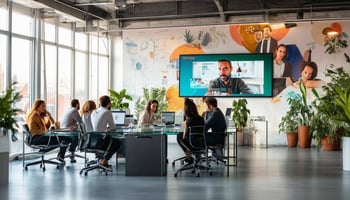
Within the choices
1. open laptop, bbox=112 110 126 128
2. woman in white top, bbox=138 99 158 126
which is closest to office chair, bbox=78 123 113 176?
open laptop, bbox=112 110 126 128

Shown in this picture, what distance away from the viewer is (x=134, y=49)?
50.1 feet

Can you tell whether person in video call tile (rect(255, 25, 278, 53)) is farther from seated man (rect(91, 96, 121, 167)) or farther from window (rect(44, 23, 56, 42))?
seated man (rect(91, 96, 121, 167))

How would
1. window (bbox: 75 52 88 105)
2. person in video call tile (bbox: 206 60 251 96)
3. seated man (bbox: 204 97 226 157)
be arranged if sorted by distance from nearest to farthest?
seated man (bbox: 204 97 226 157) → person in video call tile (bbox: 206 60 251 96) → window (bbox: 75 52 88 105)

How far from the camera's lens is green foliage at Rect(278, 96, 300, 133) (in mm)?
13570

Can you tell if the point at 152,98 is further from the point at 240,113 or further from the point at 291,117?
the point at 291,117

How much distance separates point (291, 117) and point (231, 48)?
2.63 meters

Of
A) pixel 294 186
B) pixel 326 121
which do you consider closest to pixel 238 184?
pixel 294 186

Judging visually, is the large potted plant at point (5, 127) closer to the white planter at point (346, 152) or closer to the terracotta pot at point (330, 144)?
the white planter at point (346, 152)

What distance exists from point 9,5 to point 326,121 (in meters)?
8.29

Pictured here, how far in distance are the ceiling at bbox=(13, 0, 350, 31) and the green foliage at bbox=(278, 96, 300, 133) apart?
2.32 meters

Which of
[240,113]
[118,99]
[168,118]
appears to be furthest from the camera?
[118,99]

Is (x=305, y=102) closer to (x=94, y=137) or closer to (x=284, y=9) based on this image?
(x=284, y=9)

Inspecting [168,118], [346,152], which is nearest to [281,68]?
[168,118]

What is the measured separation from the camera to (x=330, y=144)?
Answer: 12750 millimetres
